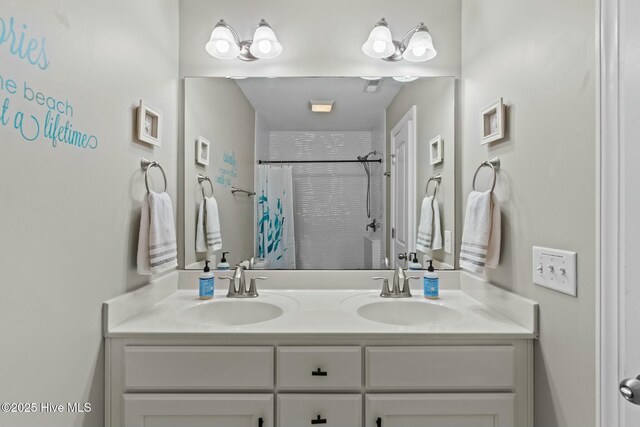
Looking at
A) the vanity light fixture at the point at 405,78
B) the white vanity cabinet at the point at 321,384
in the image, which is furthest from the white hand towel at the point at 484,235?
the vanity light fixture at the point at 405,78

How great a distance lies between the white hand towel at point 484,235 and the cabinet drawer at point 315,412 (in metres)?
0.70

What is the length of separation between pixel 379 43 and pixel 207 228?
1.23m

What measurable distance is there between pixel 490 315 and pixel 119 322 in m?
1.37

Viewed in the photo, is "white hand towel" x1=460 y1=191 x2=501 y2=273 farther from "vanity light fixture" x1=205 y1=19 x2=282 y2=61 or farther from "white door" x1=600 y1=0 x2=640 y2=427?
"vanity light fixture" x1=205 y1=19 x2=282 y2=61

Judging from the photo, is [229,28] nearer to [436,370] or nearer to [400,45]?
[400,45]

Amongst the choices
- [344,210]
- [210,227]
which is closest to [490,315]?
[344,210]

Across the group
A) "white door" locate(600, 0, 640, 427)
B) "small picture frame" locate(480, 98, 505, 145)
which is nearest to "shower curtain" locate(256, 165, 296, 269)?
"small picture frame" locate(480, 98, 505, 145)

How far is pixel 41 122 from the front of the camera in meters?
0.86

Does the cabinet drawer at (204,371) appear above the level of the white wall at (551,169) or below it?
below

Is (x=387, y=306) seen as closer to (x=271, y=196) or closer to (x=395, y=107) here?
(x=271, y=196)

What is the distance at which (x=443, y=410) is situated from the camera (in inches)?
43.5

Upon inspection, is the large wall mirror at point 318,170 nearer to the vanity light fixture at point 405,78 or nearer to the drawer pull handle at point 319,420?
the vanity light fixture at point 405,78

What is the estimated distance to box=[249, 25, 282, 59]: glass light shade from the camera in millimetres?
1616

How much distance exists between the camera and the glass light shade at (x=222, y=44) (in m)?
1.61
